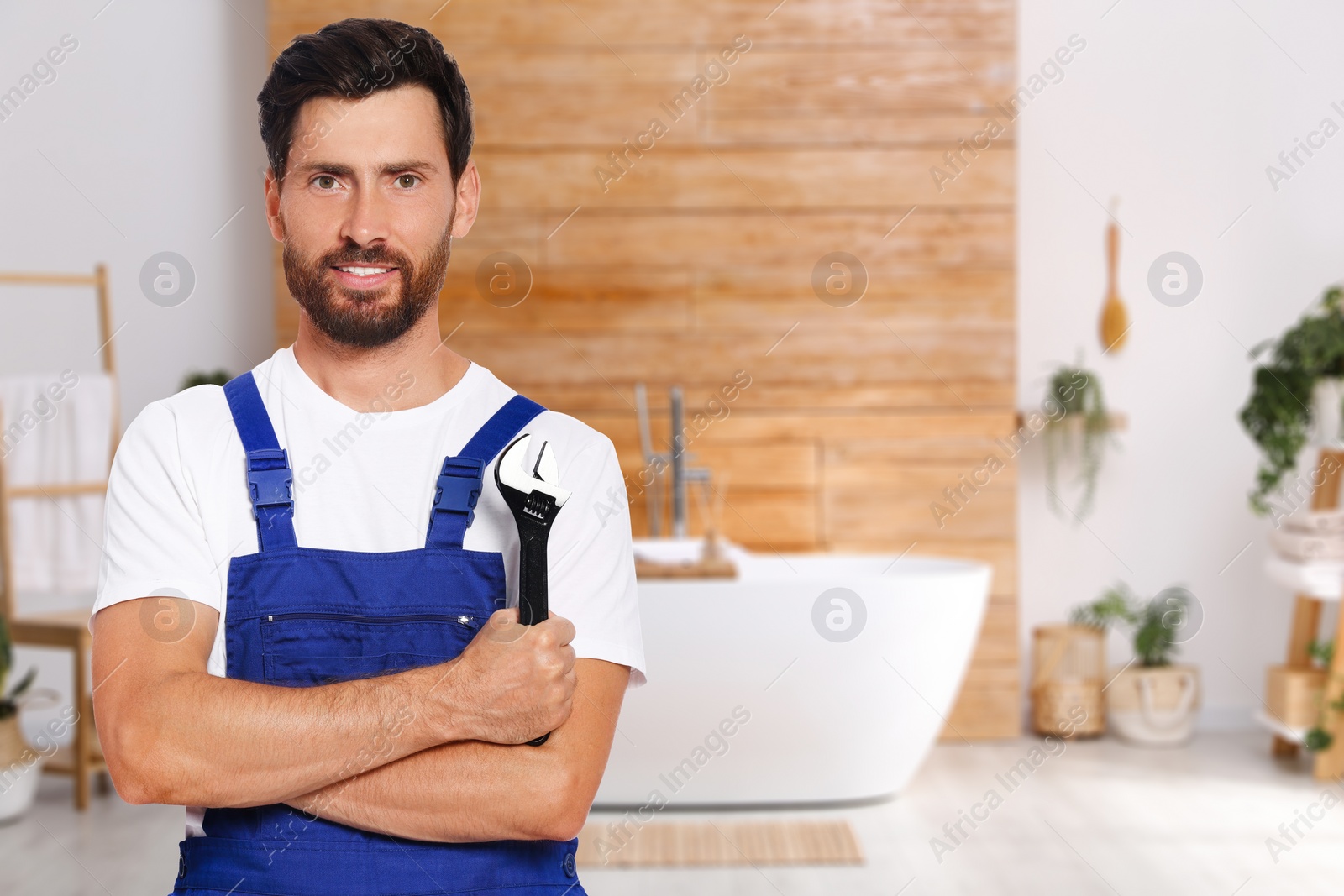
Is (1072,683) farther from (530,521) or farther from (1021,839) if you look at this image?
(530,521)

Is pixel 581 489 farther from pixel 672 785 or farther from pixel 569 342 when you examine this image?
pixel 569 342

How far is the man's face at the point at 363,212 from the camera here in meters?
1.09

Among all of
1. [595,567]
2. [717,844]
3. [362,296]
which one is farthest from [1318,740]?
[362,296]

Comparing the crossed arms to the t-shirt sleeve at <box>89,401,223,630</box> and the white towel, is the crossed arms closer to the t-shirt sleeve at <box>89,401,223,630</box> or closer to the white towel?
the t-shirt sleeve at <box>89,401,223,630</box>

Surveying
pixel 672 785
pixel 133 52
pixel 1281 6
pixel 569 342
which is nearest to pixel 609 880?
pixel 672 785

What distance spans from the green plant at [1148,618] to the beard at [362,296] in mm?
3374

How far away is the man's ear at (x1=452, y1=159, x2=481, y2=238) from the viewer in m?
1.19

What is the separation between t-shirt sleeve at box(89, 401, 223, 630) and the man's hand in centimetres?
24

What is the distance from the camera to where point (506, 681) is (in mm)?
992

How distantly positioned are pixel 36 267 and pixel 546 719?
3685 millimetres

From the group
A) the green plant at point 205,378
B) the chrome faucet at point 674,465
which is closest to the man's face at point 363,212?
the chrome faucet at point 674,465

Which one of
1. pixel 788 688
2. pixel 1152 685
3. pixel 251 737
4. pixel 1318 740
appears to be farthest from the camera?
pixel 1152 685

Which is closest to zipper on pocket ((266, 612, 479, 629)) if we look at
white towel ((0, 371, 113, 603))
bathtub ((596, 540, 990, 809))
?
bathtub ((596, 540, 990, 809))

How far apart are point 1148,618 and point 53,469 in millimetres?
3509
